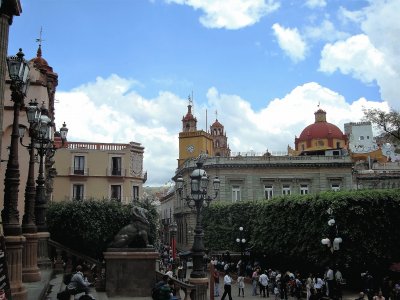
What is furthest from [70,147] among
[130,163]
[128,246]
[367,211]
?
[128,246]

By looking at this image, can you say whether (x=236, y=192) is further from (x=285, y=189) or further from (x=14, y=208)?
(x=14, y=208)

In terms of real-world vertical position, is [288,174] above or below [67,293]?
above

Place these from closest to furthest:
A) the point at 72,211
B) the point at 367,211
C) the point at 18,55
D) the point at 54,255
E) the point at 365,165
A: the point at 18,55 → the point at 54,255 → the point at 367,211 → the point at 72,211 → the point at 365,165

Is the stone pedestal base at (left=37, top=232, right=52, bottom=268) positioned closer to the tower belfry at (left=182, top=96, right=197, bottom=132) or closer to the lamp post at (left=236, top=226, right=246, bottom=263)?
the lamp post at (left=236, top=226, right=246, bottom=263)

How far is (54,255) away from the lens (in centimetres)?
2075

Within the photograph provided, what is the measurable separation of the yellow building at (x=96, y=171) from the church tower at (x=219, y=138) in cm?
4581

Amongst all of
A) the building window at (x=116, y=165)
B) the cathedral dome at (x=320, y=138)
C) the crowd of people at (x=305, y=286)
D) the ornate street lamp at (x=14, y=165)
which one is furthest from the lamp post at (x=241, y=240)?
the cathedral dome at (x=320, y=138)

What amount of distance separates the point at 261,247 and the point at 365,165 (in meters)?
32.9

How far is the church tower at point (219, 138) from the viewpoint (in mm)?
90994

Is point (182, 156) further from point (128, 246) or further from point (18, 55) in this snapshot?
point (18, 55)

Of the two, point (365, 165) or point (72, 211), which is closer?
point (72, 211)

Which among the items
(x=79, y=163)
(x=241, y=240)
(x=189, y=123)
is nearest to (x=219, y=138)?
(x=189, y=123)

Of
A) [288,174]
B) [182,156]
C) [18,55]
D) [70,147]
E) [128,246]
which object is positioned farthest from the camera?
[182,156]

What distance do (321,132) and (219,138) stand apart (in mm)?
34542
